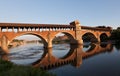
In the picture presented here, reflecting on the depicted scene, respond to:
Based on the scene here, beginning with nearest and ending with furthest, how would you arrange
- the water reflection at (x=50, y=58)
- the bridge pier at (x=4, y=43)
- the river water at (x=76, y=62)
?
the river water at (x=76, y=62) → the water reflection at (x=50, y=58) → the bridge pier at (x=4, y=43)

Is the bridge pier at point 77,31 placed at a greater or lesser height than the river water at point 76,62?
greater

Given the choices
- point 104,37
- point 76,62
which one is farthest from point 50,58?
point 104,37

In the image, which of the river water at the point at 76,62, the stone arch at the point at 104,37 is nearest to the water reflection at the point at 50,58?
the river water at the point at 76,62

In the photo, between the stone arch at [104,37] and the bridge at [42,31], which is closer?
the bridge at [42,31]

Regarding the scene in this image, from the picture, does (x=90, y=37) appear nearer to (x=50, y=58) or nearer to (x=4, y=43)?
(x=4, y=43)

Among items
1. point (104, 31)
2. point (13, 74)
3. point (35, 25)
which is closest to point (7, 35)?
point (35, 25)

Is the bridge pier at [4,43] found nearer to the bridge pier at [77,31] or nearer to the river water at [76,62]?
the river water at [76,62]

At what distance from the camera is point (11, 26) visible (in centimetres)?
4981

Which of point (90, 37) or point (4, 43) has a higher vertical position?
point (4, 43)

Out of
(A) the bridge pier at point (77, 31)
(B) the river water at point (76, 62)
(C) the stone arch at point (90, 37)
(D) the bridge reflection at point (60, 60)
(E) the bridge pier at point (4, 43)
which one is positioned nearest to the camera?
(B) the river water at point (76, 62)

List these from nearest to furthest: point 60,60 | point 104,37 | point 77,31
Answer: point 60,60 < point 77,31 < point 104,37

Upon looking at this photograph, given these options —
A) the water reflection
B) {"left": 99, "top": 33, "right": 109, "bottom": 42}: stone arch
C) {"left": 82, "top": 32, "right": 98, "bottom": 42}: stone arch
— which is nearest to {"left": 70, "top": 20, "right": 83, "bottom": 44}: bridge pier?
{"left": 82, "top": 32, "right": 98, "bottom": 42}: stone arch

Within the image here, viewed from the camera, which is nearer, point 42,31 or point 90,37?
point 42,31

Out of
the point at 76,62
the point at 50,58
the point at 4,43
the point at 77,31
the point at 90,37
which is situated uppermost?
the point at 77,31
